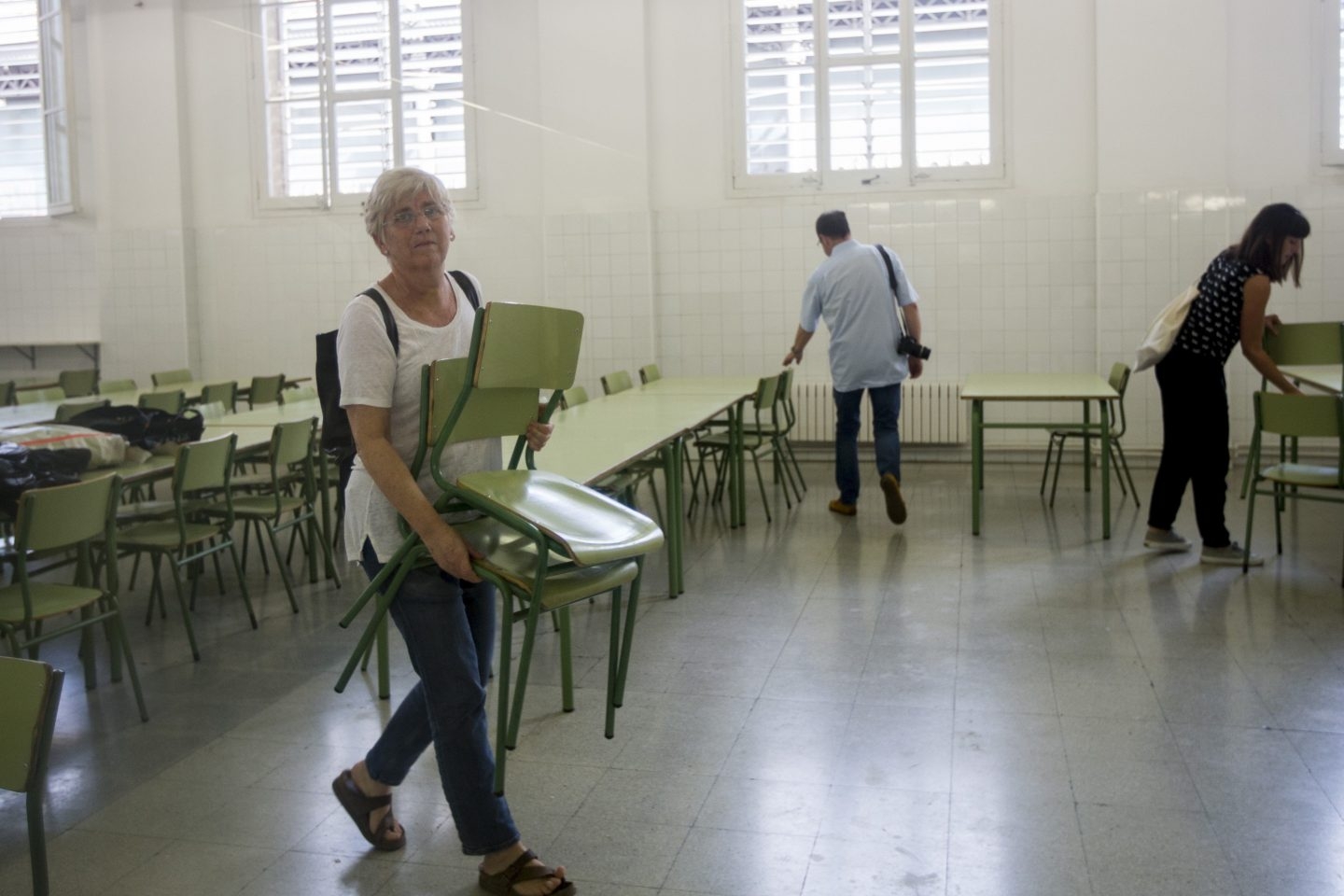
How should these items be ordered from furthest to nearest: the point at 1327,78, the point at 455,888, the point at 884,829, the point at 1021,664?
the point at 1327,78 < the point at 1021,664 < the point at 884,829 < the point at 455,888

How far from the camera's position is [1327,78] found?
23.6 feet

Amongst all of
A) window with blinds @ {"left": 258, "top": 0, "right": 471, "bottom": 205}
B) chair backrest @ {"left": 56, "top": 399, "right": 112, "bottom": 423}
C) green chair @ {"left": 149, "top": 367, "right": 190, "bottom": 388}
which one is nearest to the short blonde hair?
chair backrest @ {"left": 56, "top": 399, "right": 112, "bottom": 423}

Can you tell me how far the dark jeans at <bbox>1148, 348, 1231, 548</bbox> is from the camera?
493 cm

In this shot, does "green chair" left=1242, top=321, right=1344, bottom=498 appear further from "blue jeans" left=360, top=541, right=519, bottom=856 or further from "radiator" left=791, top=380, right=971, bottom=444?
"blue jeans" left=360, top=541, right=519, bottom=856

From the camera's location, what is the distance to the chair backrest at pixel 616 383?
20.8ft

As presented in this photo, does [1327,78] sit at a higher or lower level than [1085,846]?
higher

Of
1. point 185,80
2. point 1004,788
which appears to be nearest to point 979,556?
point 1004,788

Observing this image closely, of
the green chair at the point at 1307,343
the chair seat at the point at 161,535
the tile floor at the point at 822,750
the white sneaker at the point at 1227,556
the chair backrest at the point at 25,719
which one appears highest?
the green chair at the point at 1307,343

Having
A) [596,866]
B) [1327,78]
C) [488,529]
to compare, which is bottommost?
[596,866]

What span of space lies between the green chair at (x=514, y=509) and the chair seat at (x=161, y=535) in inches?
82.2

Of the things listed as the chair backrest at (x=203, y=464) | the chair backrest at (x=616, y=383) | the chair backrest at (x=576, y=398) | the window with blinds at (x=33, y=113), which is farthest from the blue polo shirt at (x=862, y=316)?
the window with blinds at (x=33, y=113)

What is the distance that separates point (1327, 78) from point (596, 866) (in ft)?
22.4

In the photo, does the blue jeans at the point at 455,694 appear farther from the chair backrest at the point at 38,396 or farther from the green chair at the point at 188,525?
the chair backrest at the point at 38,396

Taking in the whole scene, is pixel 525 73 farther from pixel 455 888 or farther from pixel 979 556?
pixel 455 888
